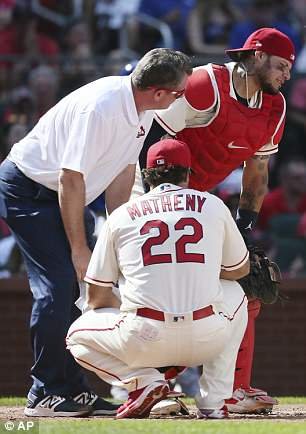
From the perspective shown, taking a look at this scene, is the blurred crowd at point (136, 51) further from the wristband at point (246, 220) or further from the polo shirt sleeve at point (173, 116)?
the polo shirt sleeve at point (173, 116)

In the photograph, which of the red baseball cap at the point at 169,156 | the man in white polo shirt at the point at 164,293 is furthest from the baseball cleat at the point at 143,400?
the red baseball cap at the point at 169,156

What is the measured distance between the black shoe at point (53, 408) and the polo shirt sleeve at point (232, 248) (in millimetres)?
1163

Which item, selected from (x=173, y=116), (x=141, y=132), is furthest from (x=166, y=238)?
(x=173, y=116)

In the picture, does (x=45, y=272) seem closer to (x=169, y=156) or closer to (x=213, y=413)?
(x=169, y=156)

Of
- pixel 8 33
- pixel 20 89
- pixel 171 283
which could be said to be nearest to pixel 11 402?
pixel 171 283

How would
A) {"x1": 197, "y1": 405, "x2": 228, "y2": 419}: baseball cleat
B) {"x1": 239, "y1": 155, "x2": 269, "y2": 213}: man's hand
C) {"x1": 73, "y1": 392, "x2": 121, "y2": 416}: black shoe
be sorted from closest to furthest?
{"x1": 197, "y1": 405, "x2": 228, "y2": 419}: baseball cleat
{"x1": 73, "y1": 392, "x2": 121, "y2": 416}: black shoe
{"x1": 239, "y1": 155, "x2": 269, "y2": 213}: man's hand

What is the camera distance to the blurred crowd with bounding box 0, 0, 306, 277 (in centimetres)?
1152

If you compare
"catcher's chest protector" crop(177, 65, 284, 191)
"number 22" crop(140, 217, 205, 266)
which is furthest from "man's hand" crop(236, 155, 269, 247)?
"number 22" crop(140, 217, 205, 266)

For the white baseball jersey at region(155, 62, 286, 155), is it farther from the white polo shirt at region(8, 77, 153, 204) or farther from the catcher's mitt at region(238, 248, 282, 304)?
the catcher's mitt at region(238, 248, 282, 304)

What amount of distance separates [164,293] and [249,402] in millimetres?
1172

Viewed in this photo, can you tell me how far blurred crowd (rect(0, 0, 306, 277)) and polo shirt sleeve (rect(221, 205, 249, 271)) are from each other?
185 inches

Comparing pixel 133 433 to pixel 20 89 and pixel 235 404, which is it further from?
pixel 20 89

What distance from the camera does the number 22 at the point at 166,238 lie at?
6012 mm

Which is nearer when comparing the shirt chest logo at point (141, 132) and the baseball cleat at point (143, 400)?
the baseball cleat at point (143, 400)
